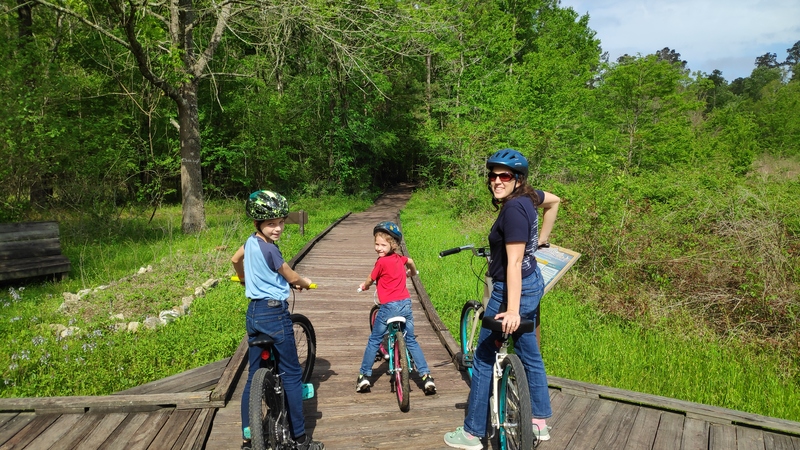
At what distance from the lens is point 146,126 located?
2045 cm

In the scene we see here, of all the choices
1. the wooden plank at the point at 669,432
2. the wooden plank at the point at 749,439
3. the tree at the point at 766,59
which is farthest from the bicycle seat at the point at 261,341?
the tree at the point at 766,59

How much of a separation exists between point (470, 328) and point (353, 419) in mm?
1526

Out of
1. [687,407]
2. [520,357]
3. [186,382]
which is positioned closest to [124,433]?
[186,382]

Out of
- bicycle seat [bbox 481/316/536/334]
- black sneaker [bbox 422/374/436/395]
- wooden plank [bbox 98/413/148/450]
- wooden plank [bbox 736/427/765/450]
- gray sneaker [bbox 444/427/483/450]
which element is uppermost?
bicycle seat [bbox 481/316/536/334]

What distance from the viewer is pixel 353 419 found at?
3998mm

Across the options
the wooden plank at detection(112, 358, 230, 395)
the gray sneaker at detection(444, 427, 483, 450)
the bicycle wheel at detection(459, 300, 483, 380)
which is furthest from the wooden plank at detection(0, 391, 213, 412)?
the bicycle wheel at detection(459, 300, 483, 380)

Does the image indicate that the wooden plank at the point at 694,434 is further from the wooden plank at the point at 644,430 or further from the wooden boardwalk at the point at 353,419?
the wooden plank at the point at 644,430

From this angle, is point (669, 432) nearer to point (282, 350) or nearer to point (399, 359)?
point (399, 359)

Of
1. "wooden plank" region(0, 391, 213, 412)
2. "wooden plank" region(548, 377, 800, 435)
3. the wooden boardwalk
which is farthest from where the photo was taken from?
"wooden plank" region(0, 391, 213, 412)

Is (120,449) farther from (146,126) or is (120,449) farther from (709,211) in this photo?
(146,126)

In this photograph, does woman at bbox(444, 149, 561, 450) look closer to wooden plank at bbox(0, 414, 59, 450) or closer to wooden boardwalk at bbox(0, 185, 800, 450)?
wooden boardwalk at bbox(0, 185, 800, 450)

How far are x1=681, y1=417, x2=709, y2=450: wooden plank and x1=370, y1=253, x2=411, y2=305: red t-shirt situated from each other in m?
2.50

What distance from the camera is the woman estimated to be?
284 centimetres

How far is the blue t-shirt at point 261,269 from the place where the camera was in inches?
131
